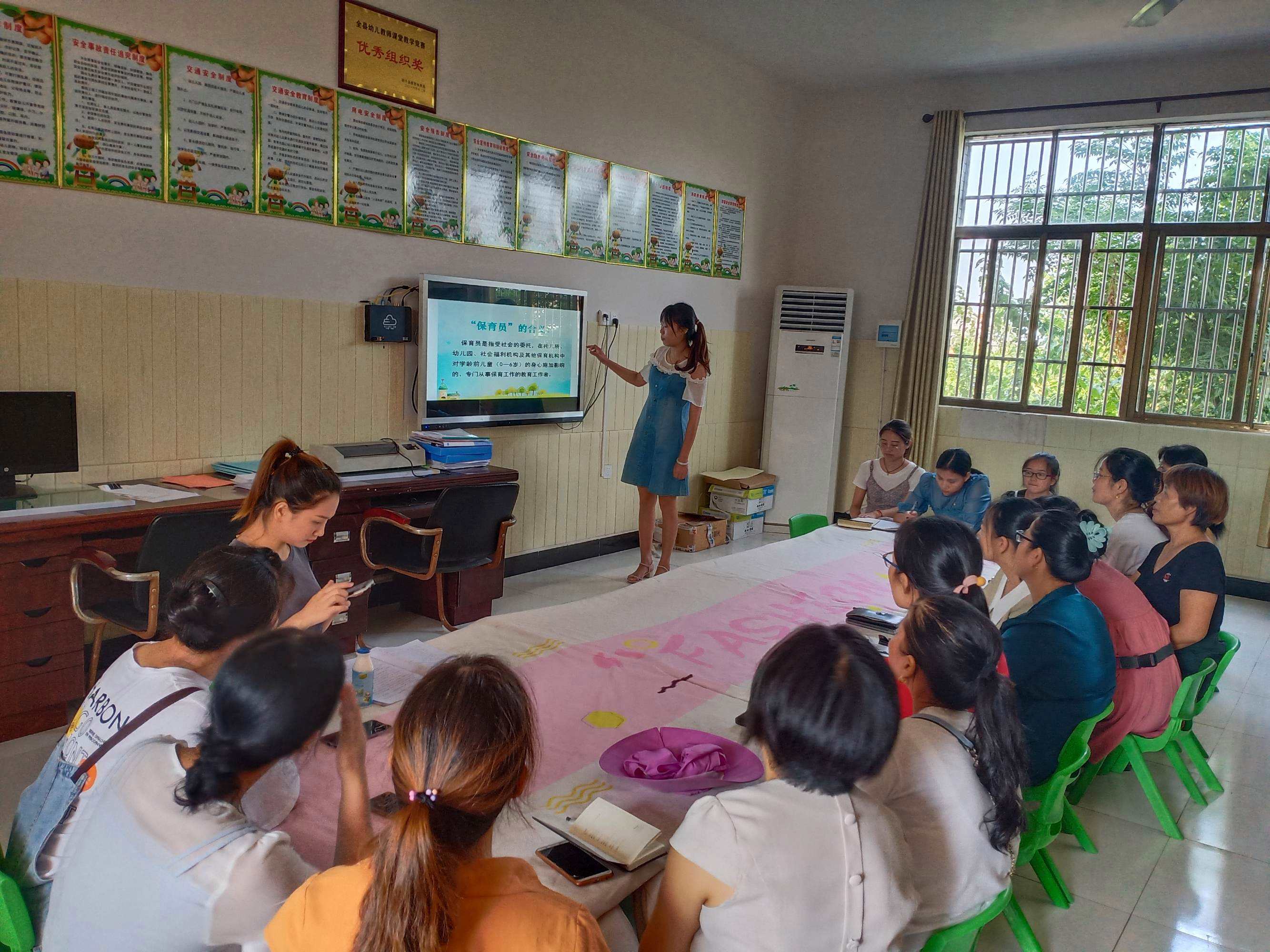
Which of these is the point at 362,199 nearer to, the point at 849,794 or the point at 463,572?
the point at 463,572

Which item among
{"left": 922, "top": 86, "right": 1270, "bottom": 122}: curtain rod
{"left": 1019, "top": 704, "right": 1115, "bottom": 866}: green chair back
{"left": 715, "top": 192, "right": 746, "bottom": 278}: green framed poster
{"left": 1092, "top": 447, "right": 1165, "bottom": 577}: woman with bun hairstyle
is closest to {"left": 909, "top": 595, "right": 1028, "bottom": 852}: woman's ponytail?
{"left": 1019, "top": 704, "right": 1115, "bottom": 866}: green chair back

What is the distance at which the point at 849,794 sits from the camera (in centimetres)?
127

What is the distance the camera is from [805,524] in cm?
445

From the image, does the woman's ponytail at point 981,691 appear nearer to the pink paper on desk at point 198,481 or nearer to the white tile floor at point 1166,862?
the white tile floor at point 1166,862

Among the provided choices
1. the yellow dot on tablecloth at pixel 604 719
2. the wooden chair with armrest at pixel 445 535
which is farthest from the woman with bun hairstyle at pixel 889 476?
the yellow dot on tablecloth at pixel 604 719

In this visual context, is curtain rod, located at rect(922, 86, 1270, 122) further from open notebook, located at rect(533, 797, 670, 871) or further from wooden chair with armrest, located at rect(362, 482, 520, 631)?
open notebook, located at rect(533, 797, 670, 871)

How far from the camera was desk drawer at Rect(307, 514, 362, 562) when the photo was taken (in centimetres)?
373

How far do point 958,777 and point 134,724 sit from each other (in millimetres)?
1322

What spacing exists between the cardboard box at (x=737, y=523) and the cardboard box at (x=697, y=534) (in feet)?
0.40

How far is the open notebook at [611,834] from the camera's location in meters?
1.47

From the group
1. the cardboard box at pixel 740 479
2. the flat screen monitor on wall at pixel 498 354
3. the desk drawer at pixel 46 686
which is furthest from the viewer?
the cardboard box at pixel 740 479

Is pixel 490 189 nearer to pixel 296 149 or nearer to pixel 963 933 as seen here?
pixel 296 149

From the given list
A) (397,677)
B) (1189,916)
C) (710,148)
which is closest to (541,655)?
(397,677)

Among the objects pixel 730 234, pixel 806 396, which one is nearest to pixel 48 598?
pixel 730 234
